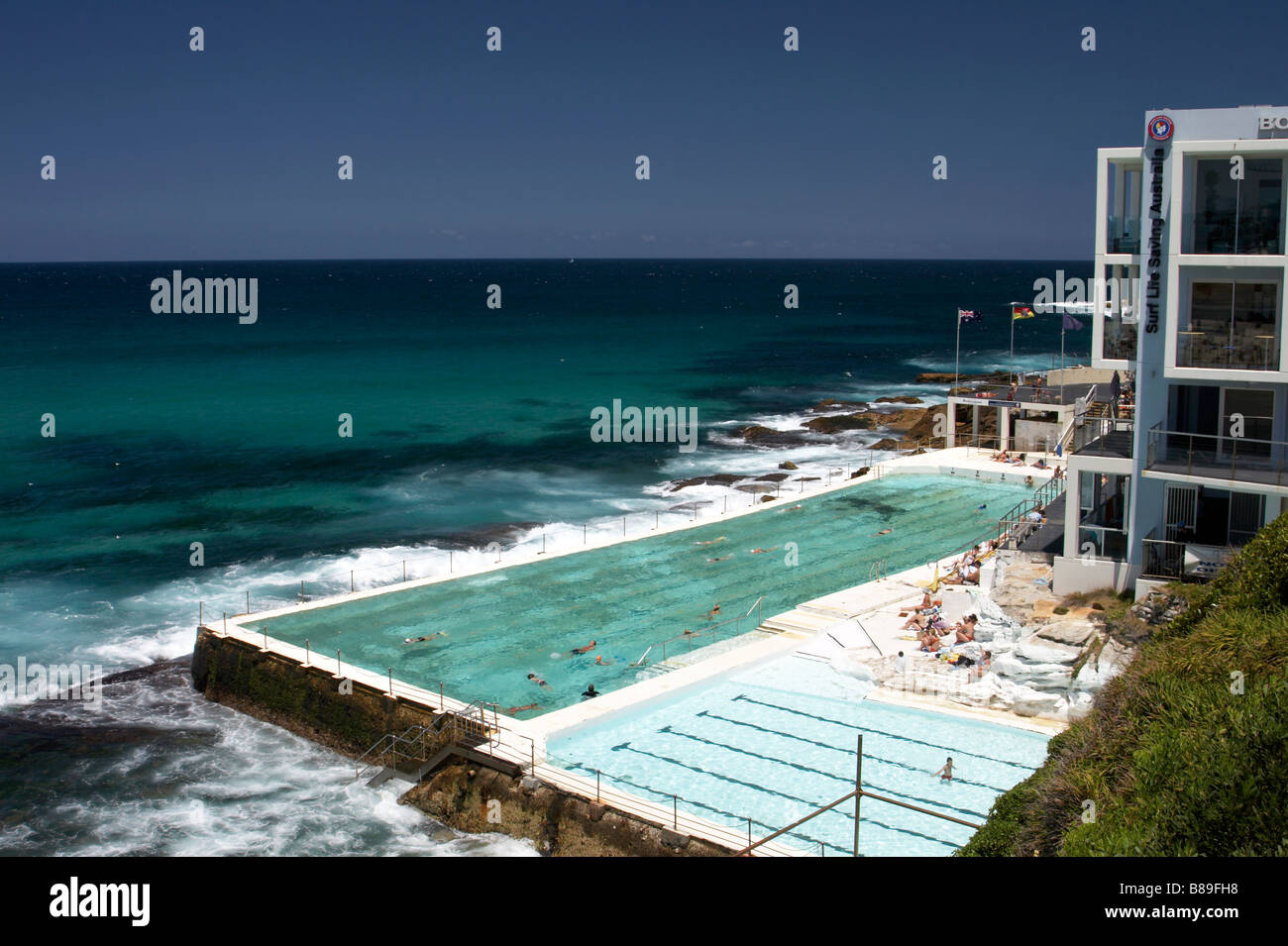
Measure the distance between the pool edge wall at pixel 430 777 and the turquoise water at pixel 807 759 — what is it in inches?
44.2

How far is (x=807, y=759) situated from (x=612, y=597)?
1169cm

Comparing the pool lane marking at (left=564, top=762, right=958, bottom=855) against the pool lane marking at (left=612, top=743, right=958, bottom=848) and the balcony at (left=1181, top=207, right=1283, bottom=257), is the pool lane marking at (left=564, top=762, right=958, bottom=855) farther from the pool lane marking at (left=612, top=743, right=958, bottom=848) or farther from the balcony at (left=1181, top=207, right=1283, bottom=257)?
the balcony at (left=1181, top=207, right=1283, bottom=257)

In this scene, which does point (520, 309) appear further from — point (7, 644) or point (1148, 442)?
point (1148, 442)

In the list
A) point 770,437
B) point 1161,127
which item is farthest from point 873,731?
point 770,437

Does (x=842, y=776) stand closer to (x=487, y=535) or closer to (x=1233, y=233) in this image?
(x=1233, y=233)

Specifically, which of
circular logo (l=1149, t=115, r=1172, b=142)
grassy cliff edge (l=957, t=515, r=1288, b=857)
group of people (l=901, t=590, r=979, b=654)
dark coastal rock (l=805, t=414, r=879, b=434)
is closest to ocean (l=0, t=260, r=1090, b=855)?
dark coastal rock (l=805, t=414, r=879, b=434)

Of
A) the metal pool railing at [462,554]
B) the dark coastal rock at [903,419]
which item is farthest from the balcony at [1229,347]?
the dark coastal rock at [903,419]

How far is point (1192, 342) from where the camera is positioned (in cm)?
2452

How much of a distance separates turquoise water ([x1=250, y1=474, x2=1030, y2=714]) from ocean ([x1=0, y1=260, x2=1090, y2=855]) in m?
3.38

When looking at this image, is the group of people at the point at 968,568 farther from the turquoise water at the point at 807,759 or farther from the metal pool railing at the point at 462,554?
the metal pool railing at the point at 462,554

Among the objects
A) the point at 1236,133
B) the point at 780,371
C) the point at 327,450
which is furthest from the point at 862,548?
the point at 780,371

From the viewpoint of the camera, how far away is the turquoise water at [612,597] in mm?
27391

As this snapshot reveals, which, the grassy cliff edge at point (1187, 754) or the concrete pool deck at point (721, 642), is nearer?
the grassy cliff edge at point (1187, 754)
